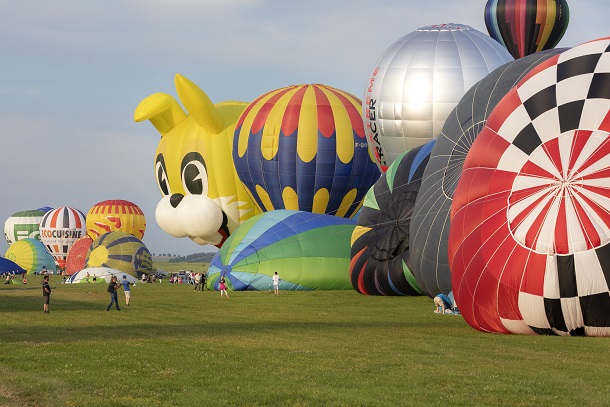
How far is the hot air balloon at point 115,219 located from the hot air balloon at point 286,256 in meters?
38.5

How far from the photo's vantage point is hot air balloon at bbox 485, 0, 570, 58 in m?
43.3

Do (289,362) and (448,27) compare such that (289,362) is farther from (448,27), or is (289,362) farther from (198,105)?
(198,105)

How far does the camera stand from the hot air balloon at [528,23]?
4328 cm

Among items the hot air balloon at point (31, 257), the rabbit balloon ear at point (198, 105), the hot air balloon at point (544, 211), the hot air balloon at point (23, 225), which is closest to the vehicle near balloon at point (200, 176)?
the rabbit balloon ear at point (198, 105)

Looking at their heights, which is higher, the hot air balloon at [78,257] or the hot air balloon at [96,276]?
the hot air balloon at [78,257]

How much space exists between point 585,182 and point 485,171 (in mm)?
1980

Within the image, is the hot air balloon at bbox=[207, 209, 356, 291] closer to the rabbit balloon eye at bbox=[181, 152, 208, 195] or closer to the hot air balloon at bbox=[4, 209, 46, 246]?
the rabbit balloon eye at bbox=[181, 152, 208, 195]

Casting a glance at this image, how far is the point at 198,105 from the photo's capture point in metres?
45.3

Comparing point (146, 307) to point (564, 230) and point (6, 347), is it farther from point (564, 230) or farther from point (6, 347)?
point (564, 230)

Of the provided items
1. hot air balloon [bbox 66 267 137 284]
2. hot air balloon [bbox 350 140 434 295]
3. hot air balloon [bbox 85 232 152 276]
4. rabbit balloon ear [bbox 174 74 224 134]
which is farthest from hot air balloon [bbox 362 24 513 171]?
hot air balloon [bbox 85 232 152 276]

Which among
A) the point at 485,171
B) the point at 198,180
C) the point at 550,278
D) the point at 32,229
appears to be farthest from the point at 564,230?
the point at 32,229

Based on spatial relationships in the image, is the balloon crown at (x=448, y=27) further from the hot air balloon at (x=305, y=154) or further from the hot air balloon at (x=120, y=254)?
the hot air balloon at (x=120, y=254)

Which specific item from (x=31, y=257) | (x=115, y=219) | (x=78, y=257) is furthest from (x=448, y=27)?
(x=31, y=257)

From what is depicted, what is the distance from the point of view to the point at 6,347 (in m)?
15.4
